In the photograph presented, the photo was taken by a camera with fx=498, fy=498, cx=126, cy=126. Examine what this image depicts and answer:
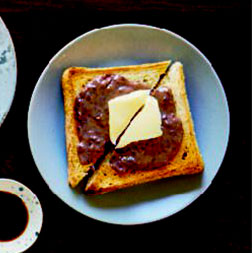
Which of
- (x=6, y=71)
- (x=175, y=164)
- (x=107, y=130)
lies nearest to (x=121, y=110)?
(x=107, y=130)

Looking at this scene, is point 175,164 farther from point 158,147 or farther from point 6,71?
point 6,71

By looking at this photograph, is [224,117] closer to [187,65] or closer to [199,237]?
[187,65]

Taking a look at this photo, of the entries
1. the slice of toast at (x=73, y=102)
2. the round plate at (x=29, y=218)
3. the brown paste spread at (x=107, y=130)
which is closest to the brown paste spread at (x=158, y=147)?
the brown paste spread at (x=107, y=130)

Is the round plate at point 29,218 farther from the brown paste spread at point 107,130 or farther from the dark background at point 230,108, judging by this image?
the brown paste spread at point 107,130

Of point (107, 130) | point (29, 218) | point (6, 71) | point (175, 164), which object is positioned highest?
point (6, 71)

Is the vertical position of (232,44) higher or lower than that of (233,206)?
higher

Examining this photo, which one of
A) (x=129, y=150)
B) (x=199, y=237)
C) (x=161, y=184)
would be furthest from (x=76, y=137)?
(x=199, y=237)

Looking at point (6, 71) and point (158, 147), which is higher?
point (6, 71)
